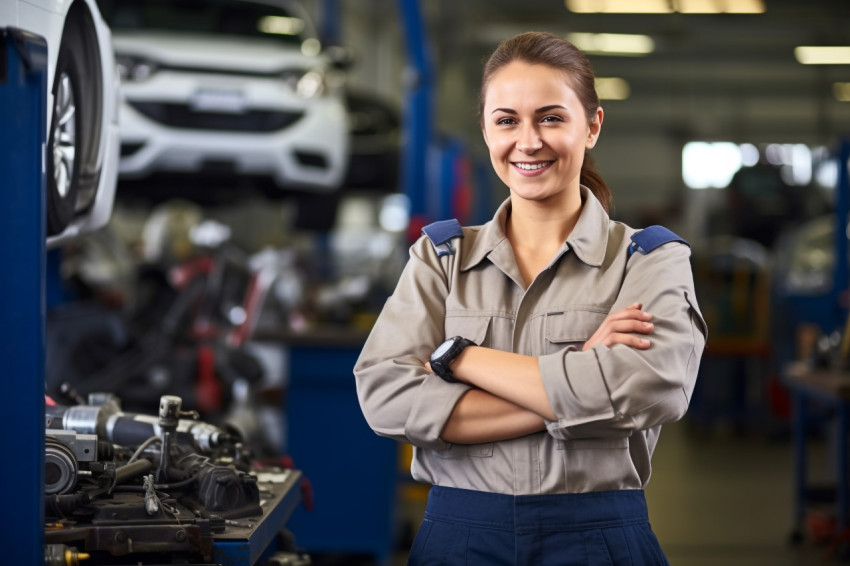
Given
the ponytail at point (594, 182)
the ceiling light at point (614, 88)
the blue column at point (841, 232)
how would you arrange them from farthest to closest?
1. the ceiling light at point (614, 88)
2. the blue column at point (841, 232)
3. the ponytail at point (594, 182)

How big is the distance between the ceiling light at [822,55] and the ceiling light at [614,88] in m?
3.68

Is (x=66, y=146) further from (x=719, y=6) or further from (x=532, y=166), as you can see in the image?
(x=719, y=6)

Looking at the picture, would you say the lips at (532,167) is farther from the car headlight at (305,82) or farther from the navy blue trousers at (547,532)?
the car headlight at (305,82)

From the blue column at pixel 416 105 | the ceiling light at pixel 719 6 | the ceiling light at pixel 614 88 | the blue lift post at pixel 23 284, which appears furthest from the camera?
the ceiling light at pixel 614 88

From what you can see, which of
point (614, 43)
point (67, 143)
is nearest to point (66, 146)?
point (67, 143)

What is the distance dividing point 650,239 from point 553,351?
0.82ft

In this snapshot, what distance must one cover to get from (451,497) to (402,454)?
157 inches

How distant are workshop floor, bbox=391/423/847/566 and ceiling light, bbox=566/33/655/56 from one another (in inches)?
328

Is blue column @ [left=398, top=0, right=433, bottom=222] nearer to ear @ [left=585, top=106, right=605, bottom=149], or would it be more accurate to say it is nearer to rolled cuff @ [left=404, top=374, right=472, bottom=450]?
ear @ [left=585, top=106, right=605, bottom=149]

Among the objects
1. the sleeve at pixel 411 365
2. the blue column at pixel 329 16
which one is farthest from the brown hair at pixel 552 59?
the blue column at pixel 329 16

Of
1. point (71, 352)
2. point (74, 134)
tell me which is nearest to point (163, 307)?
point (71, 352)

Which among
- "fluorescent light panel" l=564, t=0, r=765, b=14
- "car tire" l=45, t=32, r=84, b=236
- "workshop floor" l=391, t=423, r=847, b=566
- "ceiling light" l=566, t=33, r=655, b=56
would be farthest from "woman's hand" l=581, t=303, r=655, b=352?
"ceiling light" l=566, t=33, r=655, b=56

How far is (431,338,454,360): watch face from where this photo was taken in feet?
5.82

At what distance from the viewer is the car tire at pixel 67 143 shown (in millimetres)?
2445
